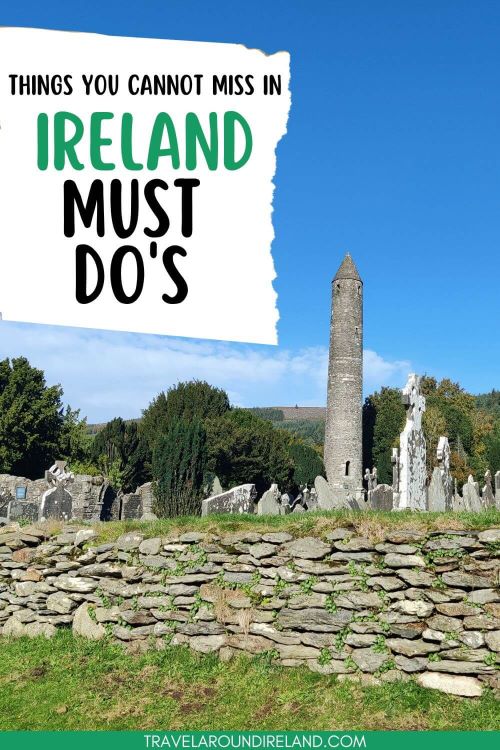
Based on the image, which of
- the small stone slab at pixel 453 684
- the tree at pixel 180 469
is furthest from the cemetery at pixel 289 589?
the tree at pixel 180 469

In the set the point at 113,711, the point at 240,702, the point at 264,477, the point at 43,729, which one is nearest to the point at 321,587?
the point at 240,702

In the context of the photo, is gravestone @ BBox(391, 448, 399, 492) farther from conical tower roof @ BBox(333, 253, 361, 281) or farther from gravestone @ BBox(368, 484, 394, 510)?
conical tower roof @ BBox(333, 253, 361, 281)

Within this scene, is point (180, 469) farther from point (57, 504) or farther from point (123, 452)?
point (123, 452)

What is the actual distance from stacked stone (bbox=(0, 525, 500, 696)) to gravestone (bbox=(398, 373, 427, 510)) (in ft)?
15.6

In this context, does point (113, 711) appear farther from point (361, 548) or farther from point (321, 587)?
point (361, 548)

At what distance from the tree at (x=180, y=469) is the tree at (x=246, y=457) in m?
16.3

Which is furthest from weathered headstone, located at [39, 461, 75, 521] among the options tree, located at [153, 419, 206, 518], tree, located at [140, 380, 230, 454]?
tree, located at [140, 380, 230, 454]

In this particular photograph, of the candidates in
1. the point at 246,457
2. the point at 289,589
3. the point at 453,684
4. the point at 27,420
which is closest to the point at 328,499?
the point at 289,589

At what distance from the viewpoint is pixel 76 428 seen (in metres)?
45.0

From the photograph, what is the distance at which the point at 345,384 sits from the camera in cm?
4222

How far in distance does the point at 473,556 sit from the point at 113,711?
3939mm

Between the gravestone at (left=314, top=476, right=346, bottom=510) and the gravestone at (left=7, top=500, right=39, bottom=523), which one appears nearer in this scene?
the gravestone at (left=314, top=476, right=346, bottom=510)

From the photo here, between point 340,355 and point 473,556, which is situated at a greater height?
point 340,355

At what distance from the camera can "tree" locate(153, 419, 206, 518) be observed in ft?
64.4
